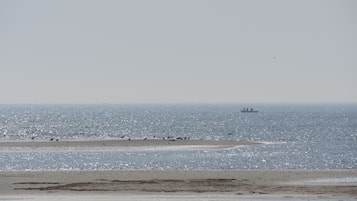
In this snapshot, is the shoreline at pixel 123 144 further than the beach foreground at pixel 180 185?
Yes

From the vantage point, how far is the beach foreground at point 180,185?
4091cm

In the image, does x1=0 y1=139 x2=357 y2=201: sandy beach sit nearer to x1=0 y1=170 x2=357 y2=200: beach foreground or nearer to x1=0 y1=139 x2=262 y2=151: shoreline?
x1=0 y1=170 x2=357 y2=200: beach foreground

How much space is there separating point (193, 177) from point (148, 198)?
1083 centimetres

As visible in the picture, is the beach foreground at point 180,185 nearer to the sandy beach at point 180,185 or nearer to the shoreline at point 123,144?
the sandy beach at point 180,185

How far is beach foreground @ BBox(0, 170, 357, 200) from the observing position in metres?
40.9

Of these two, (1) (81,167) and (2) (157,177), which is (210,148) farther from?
(2) (157,177)

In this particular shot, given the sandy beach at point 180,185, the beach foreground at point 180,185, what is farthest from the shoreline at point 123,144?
the beach foreground at point 180,185

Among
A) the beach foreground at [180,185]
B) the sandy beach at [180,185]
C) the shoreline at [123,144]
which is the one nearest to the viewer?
the sandy beach at [180,185]

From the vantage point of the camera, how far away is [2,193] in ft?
139

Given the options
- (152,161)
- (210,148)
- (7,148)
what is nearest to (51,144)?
(7,148)

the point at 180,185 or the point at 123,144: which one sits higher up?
the point at 180,185

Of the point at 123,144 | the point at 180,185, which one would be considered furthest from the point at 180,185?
the point at 123,144

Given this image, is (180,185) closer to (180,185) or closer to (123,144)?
(180,185)

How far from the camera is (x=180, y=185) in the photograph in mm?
45750
